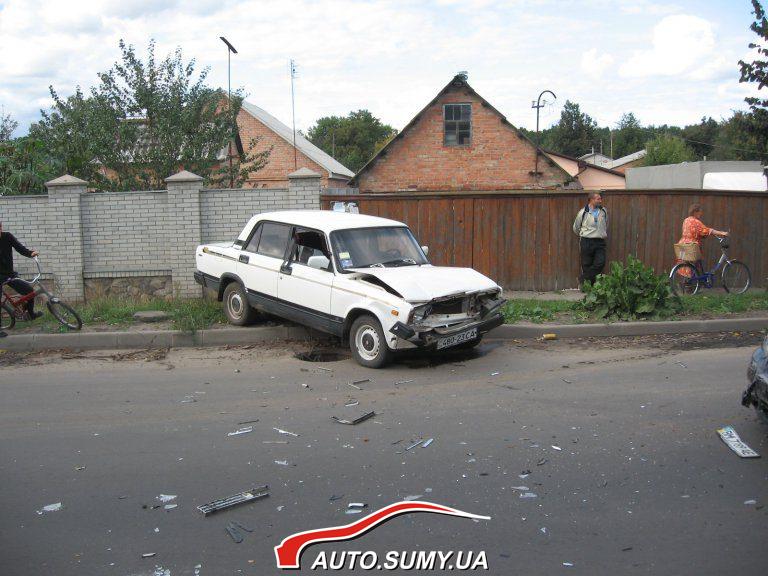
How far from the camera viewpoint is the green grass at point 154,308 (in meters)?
10.0

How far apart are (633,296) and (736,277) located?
3.73 m

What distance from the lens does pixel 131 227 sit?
12680 millimetres

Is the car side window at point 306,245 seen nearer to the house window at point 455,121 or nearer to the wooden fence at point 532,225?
the wooden fence at point 532,225

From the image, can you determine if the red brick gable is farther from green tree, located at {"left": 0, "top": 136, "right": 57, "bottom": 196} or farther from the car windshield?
the car windshield

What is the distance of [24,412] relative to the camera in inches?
256

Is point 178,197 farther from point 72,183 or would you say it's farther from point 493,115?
point 493,115

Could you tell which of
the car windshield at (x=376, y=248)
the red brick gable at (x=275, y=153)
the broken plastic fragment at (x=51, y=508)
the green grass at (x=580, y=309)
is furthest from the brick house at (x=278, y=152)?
the broken plastic fragment at (x=51, y=508)

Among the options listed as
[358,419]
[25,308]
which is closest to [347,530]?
[358,419]

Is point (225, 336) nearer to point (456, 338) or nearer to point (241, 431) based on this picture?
point (456, 338)

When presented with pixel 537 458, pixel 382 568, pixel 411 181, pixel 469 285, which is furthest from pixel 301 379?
pixel 411 181

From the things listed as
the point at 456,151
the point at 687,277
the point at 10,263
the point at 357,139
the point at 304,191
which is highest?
the point at 357,139

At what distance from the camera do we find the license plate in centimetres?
778

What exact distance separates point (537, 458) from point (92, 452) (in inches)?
135

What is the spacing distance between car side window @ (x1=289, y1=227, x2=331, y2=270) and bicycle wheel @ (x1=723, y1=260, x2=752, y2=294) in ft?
25.7
